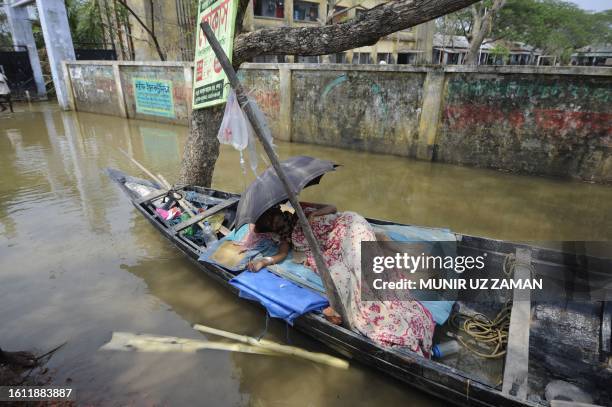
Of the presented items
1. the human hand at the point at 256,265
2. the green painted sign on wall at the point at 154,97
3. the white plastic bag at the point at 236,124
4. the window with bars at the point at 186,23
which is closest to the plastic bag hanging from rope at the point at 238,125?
the white plastic bag at the point at 236,124

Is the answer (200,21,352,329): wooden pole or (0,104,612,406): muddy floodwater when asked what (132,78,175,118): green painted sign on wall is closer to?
(0,104,612,406): muddy floodwater

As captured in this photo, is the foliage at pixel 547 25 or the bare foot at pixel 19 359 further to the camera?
the foliage at pixel 547 25

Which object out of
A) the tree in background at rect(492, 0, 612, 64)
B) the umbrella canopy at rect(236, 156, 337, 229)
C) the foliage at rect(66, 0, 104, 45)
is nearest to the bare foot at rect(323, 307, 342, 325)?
the umbrella canopy at rect(236, 156, 337, 229)

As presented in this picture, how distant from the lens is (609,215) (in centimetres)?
605

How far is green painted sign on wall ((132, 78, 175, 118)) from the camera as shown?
1384cm

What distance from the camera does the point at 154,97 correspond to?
14328 mm

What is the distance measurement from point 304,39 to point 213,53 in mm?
1334

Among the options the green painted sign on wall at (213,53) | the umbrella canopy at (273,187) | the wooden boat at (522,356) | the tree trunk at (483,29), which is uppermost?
the tree trunk at (483,29)

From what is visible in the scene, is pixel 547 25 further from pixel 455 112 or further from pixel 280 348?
pixel 280 348

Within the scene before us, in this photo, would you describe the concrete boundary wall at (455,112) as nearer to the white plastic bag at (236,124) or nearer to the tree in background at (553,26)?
the white plastic bag at (236,124)

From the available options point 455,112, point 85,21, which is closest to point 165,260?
point 455,112

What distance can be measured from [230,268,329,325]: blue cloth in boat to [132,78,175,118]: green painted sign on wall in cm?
1242

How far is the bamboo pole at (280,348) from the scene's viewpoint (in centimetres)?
322

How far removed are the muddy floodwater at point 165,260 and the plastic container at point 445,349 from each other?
373 millimetres
